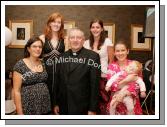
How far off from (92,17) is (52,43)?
40 cm

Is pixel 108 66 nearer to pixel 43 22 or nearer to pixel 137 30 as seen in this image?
pixel 137 30

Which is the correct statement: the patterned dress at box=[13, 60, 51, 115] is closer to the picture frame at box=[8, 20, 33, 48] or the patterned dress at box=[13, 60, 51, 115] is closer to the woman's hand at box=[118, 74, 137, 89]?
the picture frame at box=[8, 20, 33, 48]

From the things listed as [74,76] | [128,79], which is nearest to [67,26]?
[74,76]

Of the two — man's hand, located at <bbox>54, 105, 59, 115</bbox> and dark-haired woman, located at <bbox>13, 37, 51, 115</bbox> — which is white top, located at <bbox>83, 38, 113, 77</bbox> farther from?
man's hand, located at <bbox>54, 105, 59, 115</bbox>

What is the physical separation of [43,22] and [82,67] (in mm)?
501

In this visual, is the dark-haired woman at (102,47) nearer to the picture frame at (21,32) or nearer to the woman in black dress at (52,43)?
the woman in black dress at (52,43)

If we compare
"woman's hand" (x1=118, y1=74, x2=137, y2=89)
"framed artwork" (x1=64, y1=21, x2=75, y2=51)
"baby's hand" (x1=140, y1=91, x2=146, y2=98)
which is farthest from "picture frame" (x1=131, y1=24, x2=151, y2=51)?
"framed artwork" (x1=64, y1=21, x2=75, y2=51)

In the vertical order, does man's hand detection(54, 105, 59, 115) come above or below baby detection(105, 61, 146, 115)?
below

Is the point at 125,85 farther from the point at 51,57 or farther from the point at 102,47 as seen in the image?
the point at 51,57

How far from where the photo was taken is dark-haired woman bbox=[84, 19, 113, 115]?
2.01 metres

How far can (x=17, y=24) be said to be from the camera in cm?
203

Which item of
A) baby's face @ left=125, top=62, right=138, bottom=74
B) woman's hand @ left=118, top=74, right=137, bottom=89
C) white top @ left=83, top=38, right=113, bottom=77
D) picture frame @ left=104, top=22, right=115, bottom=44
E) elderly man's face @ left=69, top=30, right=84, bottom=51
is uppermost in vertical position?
picture frame @ left=104, top=22, right=115, bottom=44

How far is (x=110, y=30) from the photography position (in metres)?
2.01

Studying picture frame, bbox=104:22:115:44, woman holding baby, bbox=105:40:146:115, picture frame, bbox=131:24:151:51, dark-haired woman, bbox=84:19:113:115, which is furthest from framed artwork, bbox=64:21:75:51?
picture frame, bbox=131:24:151:51
